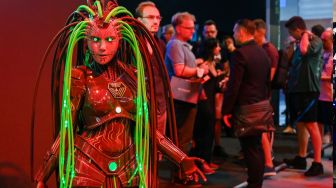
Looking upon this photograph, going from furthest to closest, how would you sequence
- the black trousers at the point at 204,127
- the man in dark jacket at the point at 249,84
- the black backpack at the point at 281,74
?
the black backpack at the point at 281,74
the black trousers at the point at 204,127
the man in dark jacket at the point at 249,84

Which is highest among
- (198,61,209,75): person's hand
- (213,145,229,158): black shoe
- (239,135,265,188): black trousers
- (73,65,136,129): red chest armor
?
(73,65,136,129): red chest armor

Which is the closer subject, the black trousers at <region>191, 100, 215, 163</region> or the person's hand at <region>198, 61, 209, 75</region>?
the person's hand at <region>198, 61, 209, 75</region>

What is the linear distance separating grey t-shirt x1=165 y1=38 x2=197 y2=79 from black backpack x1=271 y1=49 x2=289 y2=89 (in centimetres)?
133

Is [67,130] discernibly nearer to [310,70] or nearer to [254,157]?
[254,157]

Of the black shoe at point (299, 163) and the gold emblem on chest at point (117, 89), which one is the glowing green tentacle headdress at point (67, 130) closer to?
the gold emblem on chest at point (117, 89)

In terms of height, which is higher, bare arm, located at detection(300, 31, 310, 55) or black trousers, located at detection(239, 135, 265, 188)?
bare arm, located at detection(300, 31, 310, 55)

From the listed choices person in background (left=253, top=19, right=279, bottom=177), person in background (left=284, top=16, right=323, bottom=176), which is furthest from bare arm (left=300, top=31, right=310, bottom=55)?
person in background (left=253, top=19, right=279, bottom=177)

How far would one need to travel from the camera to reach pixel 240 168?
17.1 ft

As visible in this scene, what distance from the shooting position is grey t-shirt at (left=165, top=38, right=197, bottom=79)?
418cm

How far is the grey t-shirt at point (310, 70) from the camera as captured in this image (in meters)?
4.91

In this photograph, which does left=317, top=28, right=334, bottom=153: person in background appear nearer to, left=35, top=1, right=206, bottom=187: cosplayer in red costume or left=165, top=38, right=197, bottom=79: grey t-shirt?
left=165, top=38, right=197, bottom=79: grey t-shirt

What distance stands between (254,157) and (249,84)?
536 millimetres

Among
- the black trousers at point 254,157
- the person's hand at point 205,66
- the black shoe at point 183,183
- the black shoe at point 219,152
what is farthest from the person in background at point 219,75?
the black trousers at point 254,157

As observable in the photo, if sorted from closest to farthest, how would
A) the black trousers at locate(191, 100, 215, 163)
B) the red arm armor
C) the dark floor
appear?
the red arm armor, the dark floor, the black trousers at locate(191, 100, 215, 163)
